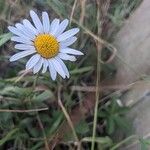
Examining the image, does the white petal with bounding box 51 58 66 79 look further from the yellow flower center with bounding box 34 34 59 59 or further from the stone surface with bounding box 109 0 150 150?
the stone surface with bounding box 109 0 150 150

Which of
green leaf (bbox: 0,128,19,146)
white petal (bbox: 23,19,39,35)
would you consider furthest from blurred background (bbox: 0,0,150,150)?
white petal (bbox: 23,19,39,35)

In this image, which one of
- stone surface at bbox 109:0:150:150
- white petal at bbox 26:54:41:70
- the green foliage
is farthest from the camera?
stone surface at bbox 109:0:150:150

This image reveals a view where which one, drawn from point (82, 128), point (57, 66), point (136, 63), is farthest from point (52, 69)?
point (136, 63)

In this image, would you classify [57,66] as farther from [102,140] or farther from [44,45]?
[102,140]

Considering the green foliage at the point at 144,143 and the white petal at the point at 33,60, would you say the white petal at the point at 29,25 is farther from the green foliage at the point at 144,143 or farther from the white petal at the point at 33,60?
the green foliage at the point at 144,143

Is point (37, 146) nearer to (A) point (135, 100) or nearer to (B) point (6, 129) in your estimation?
(B) point (6, 129)

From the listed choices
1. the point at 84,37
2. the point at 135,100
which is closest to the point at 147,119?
the point at 135,100

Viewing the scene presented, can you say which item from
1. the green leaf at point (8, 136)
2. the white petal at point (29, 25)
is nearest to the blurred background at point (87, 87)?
the green leaf at point (8, 136)
